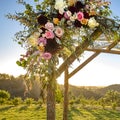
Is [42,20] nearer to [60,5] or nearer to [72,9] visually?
[60,5]

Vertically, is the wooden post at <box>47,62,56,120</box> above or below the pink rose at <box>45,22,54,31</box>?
below

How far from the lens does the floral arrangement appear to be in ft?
14.7

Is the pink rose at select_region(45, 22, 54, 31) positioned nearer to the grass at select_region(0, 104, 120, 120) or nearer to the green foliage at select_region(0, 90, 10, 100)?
the grass at select_region(0, 104, 120, 120)

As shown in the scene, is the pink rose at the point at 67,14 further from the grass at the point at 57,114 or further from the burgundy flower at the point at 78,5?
the grass at the point at 57,114

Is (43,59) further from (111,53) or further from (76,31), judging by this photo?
(111,53)

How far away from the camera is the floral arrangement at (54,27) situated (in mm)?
4480

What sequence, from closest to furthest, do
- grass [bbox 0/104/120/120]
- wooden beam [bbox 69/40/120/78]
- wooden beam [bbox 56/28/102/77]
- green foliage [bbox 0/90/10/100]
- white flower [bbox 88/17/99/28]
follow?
white flower [bbox 88/17/99/28], wooden beam [bbox 56/28/102/77], wooden beam [bbox 69/40/120/78], grass [bbox 0/104/120/120], green foliage [bbox 0/90/10/100]

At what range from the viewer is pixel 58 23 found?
Result: 4.52 m

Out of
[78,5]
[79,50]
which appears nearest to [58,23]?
[78,5]

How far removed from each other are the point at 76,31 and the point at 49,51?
0.53 metres

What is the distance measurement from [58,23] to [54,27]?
83mm

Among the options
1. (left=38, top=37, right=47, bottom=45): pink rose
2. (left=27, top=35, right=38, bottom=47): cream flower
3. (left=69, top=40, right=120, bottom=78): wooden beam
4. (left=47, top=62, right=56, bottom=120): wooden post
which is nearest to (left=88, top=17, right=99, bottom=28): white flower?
(left=38, top=37, right=47, bottom=45): pink rose

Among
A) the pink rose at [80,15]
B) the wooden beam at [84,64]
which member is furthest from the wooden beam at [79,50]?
the wooden beam at [84,64]

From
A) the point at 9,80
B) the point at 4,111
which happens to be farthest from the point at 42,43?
the point at 9,80
